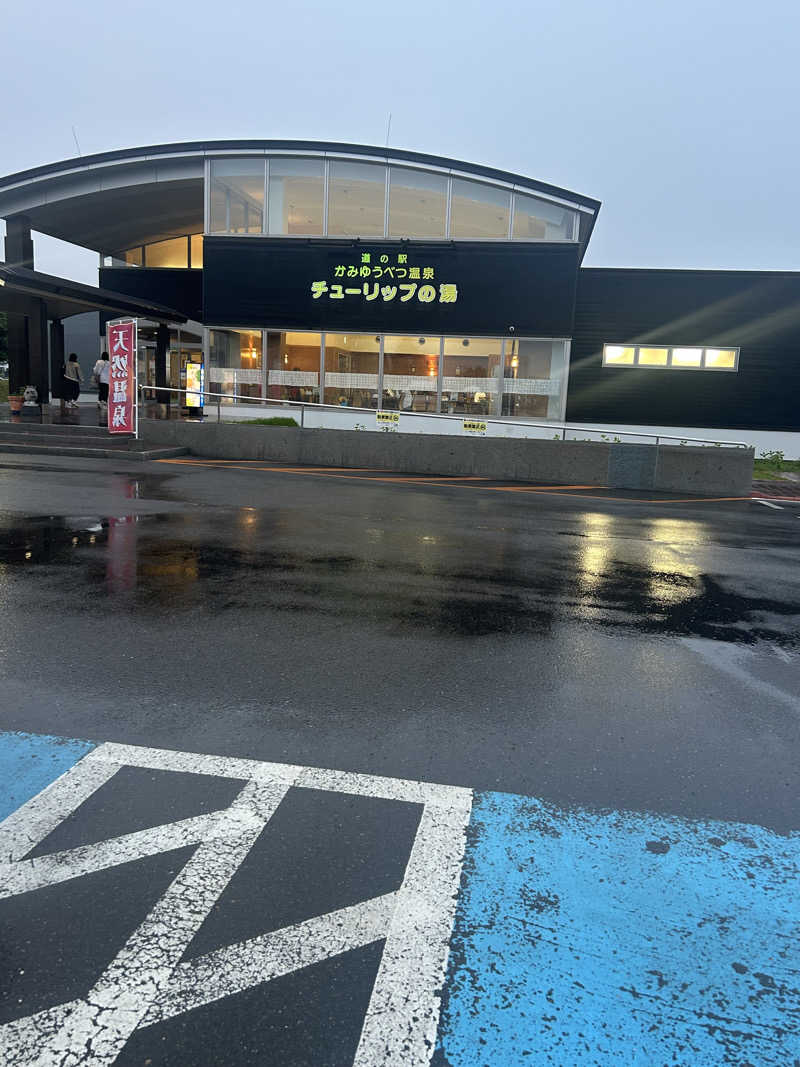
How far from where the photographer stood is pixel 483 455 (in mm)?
17594

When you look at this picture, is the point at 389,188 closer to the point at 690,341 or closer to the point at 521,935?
the point at 690,341

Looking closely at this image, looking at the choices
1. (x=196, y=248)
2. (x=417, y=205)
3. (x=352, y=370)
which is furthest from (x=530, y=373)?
(x=196, y=248)

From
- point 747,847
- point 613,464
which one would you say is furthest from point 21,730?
point 613,464

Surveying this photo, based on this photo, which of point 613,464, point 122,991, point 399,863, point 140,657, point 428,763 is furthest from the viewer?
point 613,464

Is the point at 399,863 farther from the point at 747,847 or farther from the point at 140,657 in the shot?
the point at 140,657

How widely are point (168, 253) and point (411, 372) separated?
13.9m

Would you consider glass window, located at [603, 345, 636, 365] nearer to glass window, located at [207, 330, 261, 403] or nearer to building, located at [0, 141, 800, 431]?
building, located at [0, 141, 800, 431]

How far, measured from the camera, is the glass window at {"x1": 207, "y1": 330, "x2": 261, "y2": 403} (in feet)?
78.9

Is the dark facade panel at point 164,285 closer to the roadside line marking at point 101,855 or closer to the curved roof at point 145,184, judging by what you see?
the curved roof at point 145,184

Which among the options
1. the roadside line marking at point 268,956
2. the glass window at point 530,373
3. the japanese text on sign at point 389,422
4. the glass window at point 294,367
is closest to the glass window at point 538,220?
the glass window at point 530,373

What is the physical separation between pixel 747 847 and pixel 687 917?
1.95 feet

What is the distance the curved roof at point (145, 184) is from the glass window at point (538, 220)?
340 millimetres

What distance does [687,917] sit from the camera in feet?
8.84

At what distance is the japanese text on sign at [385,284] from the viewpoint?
23453 mm
